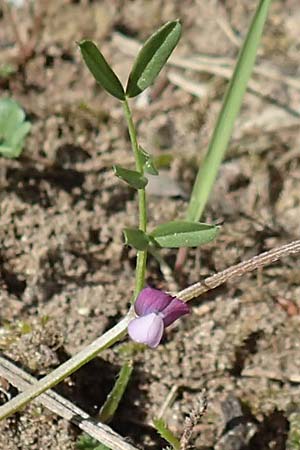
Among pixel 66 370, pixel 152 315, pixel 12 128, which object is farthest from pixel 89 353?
pixel 12 128

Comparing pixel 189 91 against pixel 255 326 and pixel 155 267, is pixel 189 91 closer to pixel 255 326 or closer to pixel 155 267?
pixel 155 267

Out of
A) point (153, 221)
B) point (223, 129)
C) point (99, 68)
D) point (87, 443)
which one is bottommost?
point (87, 443)

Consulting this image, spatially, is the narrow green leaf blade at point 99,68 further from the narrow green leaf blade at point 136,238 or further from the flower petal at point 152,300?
the flower petal at point 152,300

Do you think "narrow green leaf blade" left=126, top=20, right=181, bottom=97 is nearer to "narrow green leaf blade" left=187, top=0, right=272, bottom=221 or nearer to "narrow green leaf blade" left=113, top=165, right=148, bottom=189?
"narrow green leaf blade" left=113, top=165, right=148, bottom=189

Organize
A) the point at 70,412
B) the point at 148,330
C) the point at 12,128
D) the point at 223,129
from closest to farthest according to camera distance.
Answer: the point at 148,330 < the point at 70,412 < the point at 223,129 < the point at 12,128

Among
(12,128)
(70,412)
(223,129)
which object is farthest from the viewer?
(12,128)

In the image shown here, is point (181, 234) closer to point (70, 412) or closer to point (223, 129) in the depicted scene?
point (70, 412)
